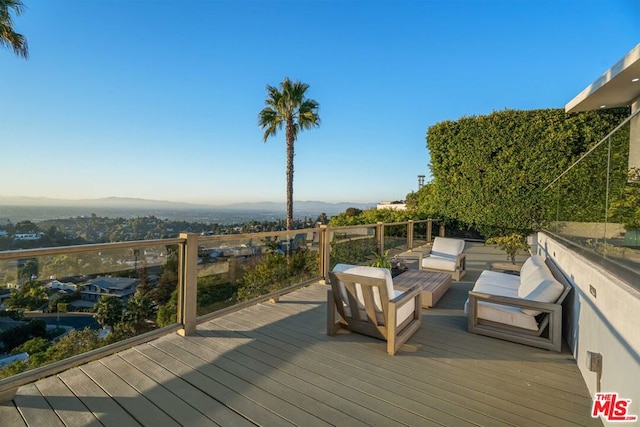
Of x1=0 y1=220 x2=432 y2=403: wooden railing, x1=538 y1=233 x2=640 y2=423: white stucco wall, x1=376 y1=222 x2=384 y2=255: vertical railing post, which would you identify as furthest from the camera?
x1=376 y1=222 x2=384 y2=255: vertical railing post

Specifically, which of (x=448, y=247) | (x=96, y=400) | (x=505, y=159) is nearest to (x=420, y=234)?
(x=505, y=159)

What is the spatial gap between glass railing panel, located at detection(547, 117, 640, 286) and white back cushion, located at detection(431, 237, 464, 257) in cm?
233

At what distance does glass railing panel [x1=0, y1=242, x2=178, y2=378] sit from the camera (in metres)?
2.02

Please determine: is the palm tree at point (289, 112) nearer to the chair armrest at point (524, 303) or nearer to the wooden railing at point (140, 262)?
the wooden railing at point (140, 262)

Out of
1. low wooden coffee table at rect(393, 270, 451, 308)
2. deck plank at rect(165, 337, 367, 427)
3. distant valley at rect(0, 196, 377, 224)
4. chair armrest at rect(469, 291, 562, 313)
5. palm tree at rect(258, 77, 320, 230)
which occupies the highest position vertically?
palm tree at rect(258, 77, 320, 230)

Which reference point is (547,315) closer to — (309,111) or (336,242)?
(336,242)

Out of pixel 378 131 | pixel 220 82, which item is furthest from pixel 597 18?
pixel 220 82

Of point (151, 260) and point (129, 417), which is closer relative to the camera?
point (129, 417)

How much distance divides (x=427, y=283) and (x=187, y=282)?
133 inches

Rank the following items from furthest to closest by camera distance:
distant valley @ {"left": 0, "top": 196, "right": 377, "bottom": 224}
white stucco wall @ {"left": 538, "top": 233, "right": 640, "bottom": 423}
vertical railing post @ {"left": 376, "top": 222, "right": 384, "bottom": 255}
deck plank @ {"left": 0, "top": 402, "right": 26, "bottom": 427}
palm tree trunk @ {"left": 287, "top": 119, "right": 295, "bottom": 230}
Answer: distant valley @ {"left": 0, "top": 196, "right": 377, "bottom": 224} < palm tree trunk @ {"left": 287, "top": 119, "right": 295, "bottom": 230} < vertical railing post @ {"left": 376, "top": 222, "right": 384, "bottom": 255} < deck plank @ {"left": 0, "top": 402, "right": 26, "bottom": 427} < white stucco wall @ {"left": 538, "top": 233, "right": 640, "bottom": 423}

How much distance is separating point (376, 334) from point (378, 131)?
1393cm

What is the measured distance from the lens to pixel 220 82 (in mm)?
11289

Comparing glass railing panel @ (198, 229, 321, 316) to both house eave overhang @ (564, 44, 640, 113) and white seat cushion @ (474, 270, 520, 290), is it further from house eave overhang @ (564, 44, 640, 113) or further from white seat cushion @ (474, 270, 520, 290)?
house eave overhang @ (564, 44, 640, 113)

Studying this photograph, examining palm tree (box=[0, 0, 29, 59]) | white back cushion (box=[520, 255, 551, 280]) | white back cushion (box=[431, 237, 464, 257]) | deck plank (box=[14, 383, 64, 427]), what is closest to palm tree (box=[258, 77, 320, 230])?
palm tree (box=[0, 0, 29, 59])
